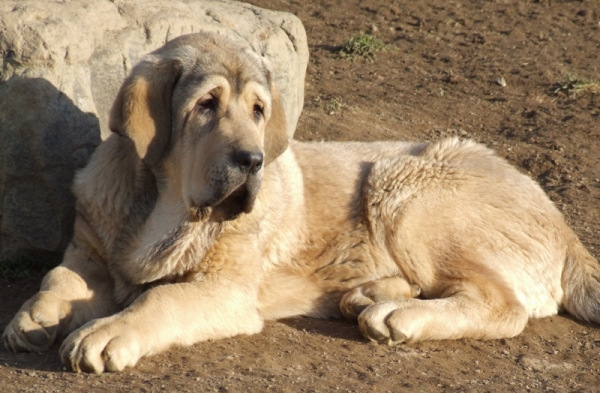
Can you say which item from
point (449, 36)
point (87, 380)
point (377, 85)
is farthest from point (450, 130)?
point (87, 380)

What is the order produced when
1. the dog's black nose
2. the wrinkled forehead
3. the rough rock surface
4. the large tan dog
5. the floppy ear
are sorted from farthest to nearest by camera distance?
1. the rough rock surface
2. the floppy ear
3. the wrinkled forehead
4. the large tan dog
5. the dog's black nose

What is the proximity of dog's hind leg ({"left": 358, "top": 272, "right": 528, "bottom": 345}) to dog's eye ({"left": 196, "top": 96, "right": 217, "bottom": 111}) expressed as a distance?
1.58 meters

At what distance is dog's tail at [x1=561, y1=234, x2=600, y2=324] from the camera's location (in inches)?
230

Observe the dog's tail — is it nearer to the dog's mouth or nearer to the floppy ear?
the floppy ear

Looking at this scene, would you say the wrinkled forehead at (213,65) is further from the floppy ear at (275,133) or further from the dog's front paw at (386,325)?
the dog's front paw at (386,325)

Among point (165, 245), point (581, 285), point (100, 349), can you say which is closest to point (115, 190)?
point (165, 245)

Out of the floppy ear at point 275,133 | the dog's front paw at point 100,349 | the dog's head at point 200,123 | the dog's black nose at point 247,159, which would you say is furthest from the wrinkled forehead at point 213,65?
the dog's front paw at point 100,349

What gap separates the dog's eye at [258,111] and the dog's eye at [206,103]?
0.28 meters

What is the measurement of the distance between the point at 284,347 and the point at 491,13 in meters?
8.79

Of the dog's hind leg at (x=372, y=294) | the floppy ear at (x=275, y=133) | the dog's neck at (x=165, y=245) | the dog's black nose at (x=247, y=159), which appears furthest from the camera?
the dog's hind leg at (x=372, y=294)

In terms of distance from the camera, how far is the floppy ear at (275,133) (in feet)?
17.4

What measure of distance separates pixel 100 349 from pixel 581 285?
11.2 ft

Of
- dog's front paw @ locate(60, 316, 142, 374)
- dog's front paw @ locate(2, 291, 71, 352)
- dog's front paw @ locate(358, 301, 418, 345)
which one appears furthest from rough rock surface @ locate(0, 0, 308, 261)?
dog's front paw @ locate(358, 301, 418, 345)

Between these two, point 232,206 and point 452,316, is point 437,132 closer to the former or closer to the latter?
point 452,316
